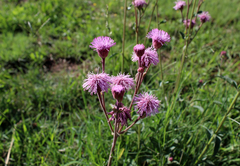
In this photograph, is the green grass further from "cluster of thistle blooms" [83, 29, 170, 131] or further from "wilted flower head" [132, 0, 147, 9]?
"cluster of thistle blooms" [83, 29, 170, 131]

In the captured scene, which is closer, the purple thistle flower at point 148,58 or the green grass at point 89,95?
the purple thistle flower at point 148,58

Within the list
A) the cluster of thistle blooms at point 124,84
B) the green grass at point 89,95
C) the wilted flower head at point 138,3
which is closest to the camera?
the cluster of thistle blooms at point 124,84

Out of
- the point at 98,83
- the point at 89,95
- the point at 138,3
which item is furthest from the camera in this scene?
the point at 89,95

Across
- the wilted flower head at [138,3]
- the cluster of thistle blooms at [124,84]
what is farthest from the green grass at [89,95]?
the cluster of thistle blooms at [124,84]

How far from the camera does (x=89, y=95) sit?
90.6 inches

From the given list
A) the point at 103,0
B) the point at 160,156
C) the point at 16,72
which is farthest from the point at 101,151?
the point at 103,0

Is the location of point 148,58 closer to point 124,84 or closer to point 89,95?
point 124,84

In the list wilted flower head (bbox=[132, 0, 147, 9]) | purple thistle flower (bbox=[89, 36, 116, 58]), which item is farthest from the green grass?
purple thistle flower (bbox=[89, 36, 116, 58])

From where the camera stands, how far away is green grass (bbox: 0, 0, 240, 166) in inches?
63.8

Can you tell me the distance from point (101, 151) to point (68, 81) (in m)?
1.12

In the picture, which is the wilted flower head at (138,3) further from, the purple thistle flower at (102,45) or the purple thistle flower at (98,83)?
the purple thistle flower at (98,83)

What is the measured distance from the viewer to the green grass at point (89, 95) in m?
1.62

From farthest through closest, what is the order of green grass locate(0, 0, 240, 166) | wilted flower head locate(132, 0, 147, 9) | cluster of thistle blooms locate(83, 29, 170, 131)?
1. green grass locate(0, 0, 240, 166)
2. wilted flower head locate(132, 0, 147, 9)
3. cluster of thistle blooms locate(83, 29, 170, 131)

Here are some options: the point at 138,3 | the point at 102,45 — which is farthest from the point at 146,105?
the point at 138,3
